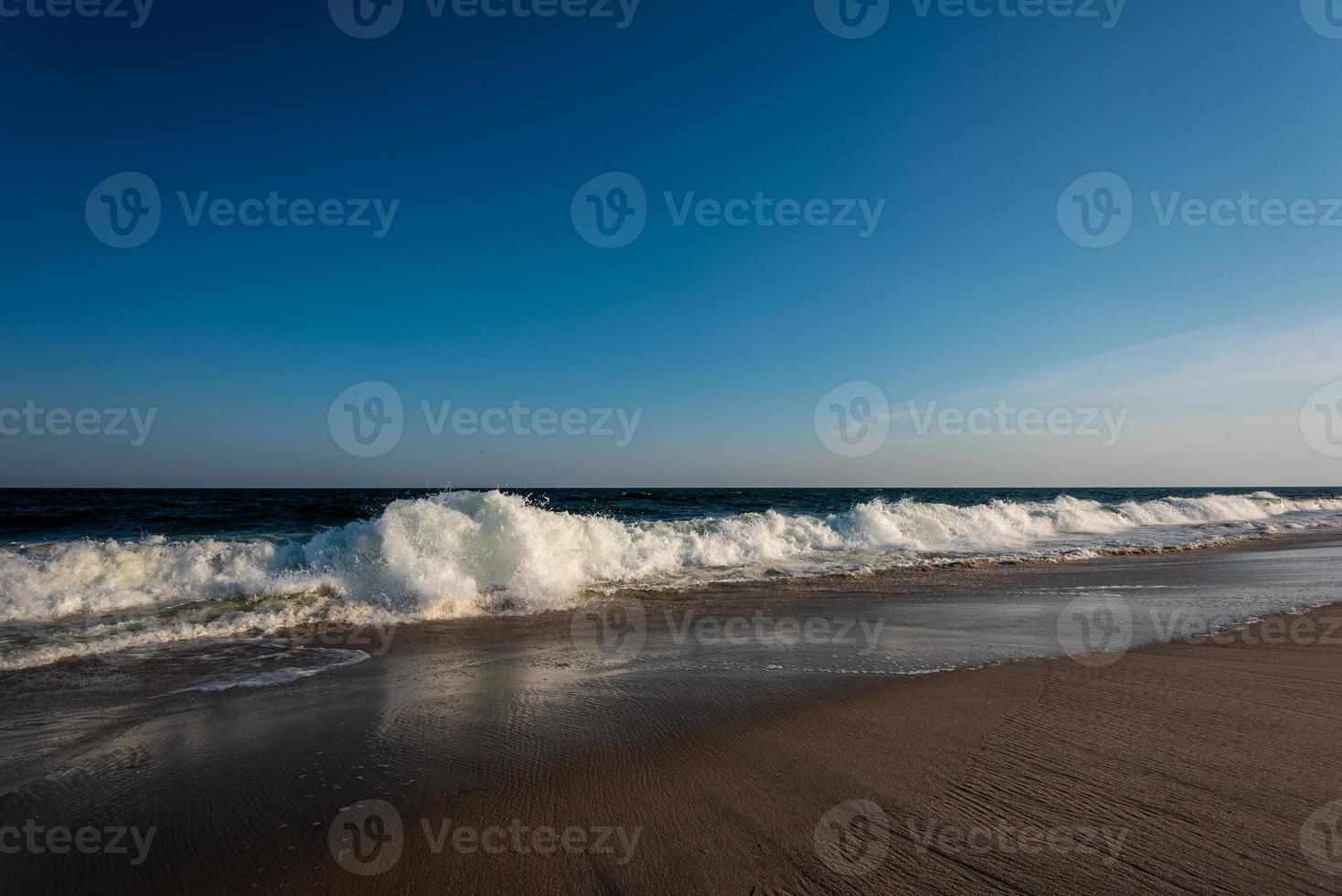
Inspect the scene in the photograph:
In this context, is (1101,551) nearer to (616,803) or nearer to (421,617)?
(421,617)

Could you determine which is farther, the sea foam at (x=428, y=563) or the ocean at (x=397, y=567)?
the sea foam at (x=428, y=563)

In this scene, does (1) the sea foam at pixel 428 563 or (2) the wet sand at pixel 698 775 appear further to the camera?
(1) the sea foam at pixel 428 563

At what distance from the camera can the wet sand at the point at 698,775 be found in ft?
10.2

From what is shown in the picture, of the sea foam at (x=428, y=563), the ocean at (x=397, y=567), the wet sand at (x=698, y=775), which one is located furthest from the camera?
the sea foam at (x=428, y=563)

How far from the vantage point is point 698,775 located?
4160mm

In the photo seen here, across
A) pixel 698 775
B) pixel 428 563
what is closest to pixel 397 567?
pixel 428 563

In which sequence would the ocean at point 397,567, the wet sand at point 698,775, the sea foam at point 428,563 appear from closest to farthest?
the wet sand at point 698,775
the ocean at point 397,567
the sea foam at point 428,563

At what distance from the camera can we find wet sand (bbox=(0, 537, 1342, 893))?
3105 mm

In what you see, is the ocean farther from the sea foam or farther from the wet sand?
the wet sand

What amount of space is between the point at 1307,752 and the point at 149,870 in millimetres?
6719

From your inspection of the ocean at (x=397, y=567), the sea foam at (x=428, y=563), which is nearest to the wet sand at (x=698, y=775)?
the ocean at (x=397, y=567)

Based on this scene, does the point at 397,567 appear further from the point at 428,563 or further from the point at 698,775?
the point at 698,775

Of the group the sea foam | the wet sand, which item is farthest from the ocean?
the wet sand

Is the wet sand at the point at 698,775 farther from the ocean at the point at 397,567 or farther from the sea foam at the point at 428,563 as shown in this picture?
the sea foam at the point at 428,563
